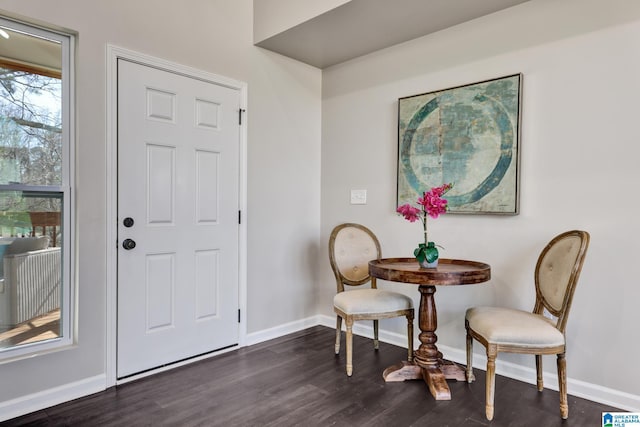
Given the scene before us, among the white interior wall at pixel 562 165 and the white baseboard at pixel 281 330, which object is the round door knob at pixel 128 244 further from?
the white interior wall at pixel 562 165

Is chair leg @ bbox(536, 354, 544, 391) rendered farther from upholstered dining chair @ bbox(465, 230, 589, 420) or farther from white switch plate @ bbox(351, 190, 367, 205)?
white switch plate @ bbox(351, 190, 367, 205)

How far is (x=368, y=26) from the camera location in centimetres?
298

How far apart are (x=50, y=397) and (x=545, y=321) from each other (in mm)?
2806

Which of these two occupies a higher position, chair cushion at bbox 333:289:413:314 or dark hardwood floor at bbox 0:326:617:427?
chair cushion at bbox 333:289:413:314

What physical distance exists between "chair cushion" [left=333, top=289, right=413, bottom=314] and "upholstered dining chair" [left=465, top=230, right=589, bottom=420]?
51 cm

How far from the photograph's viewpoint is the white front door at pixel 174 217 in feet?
8.51

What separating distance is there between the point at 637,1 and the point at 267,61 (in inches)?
98.2

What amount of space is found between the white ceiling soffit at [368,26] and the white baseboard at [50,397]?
106 inches

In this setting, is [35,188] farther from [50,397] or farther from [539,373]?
[539,373]

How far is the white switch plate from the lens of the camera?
11.7ft

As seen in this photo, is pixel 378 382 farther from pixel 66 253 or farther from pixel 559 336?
pixel 66 253

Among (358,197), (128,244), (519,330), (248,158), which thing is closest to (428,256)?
(519,330)

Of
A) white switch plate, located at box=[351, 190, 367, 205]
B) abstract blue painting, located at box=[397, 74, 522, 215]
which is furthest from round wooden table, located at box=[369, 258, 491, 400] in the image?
white switch plate, located at box=[351, 190, 367, 205]

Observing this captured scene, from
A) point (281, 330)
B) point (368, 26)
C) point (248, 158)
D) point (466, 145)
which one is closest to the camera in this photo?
point (466, 145)
